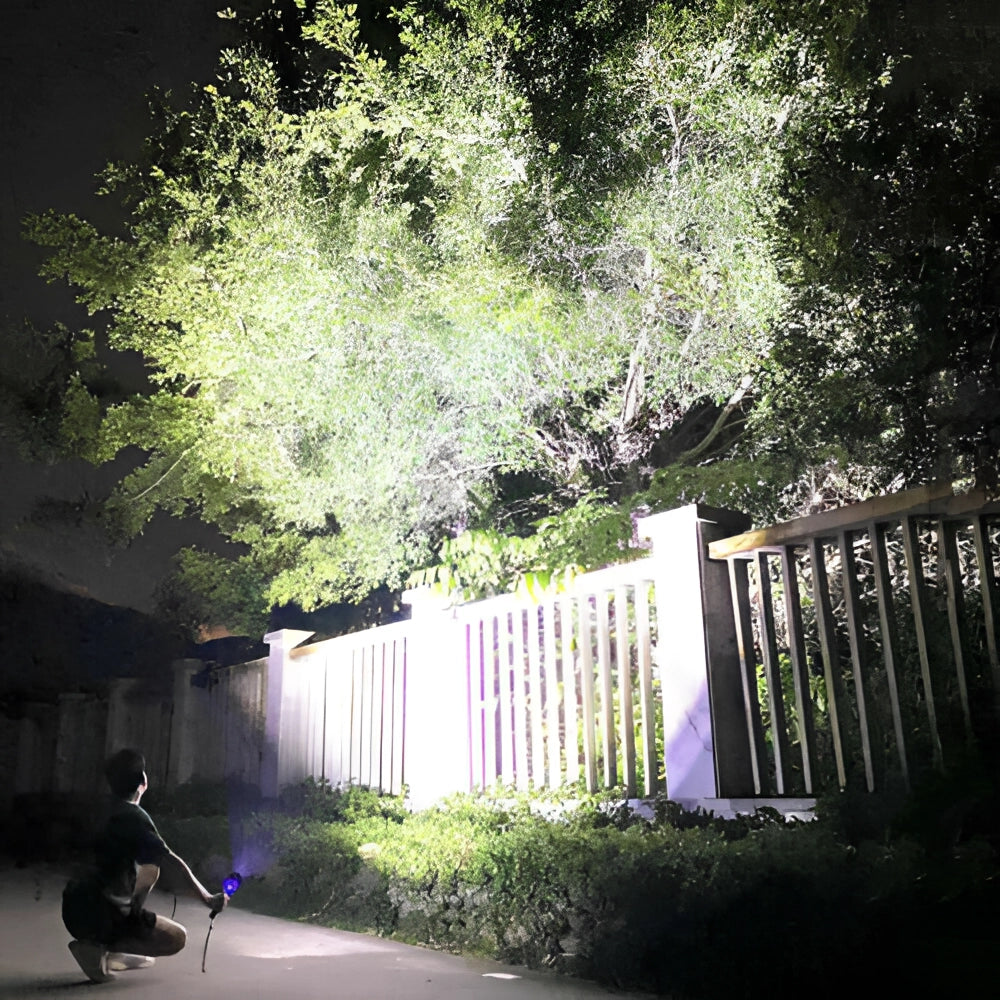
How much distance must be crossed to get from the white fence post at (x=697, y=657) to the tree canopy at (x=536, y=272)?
106 cm

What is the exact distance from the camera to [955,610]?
7.73ft

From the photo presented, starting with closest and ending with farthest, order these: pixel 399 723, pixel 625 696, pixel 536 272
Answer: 1. pixel 625 696
2. pixel 399 723
3. pixel 536 272

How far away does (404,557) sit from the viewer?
20.6 feet

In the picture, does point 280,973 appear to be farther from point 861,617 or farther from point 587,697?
point 861,617

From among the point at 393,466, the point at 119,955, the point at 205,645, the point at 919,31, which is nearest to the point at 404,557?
the point at 393,466

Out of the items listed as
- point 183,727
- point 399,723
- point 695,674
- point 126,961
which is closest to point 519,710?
point 695,674

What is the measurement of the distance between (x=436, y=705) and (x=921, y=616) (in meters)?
2.33

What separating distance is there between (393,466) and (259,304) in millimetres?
1302

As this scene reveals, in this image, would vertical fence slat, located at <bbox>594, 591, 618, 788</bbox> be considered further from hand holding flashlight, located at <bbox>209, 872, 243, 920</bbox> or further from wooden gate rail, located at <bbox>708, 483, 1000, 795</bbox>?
hand holding flashlight, located at <bbox>209, 872, 243, 920</bbox>

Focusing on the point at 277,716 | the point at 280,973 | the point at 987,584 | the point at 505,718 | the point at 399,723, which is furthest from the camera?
the point at 277,716

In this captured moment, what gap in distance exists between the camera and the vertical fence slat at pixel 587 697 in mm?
3260

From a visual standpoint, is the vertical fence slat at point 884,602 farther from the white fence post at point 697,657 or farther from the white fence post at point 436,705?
the white fence post at point 436,705

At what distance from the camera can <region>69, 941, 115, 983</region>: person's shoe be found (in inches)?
101

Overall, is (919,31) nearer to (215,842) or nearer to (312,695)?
(312,695)
